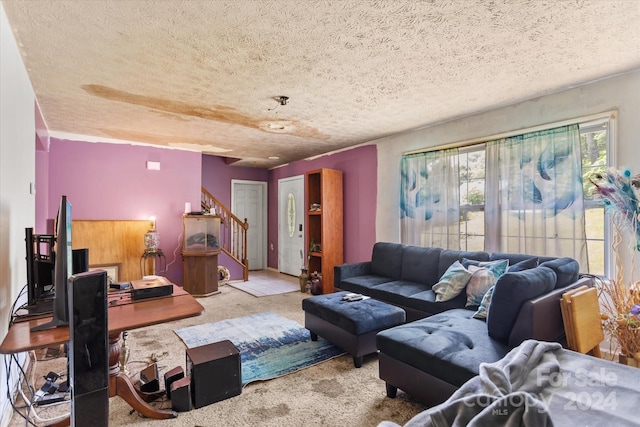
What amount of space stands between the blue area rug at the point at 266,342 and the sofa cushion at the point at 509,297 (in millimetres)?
1380

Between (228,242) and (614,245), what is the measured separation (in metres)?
6.07

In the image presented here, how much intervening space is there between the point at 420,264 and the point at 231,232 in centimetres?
432

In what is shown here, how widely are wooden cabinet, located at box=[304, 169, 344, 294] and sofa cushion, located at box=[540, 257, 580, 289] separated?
10.8ft

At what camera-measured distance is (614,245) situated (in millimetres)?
2600

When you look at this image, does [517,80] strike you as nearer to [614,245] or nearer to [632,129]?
[632,129]

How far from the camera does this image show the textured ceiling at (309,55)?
1854mm

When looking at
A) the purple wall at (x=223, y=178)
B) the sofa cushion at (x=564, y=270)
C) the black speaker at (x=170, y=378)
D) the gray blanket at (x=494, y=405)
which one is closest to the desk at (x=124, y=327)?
the black speaker at (x=170, y=378)

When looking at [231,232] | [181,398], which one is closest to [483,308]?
[181,398]

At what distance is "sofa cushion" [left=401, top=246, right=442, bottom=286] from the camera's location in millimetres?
3686

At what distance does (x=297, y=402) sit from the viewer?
6.94ft

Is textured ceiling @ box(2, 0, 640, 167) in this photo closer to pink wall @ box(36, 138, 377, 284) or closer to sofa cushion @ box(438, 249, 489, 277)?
pink wall @ box(36, 138, 377, 284)

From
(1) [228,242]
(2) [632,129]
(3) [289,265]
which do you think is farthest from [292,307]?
(2) [632,129]

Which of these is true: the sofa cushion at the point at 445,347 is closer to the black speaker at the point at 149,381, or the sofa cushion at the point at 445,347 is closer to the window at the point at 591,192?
the window at the point at 591,192

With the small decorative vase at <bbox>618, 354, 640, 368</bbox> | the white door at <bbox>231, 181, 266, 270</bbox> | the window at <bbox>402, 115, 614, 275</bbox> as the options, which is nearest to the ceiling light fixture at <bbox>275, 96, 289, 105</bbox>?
the window at <bbox>402, 115, 614, 275</bbox>
